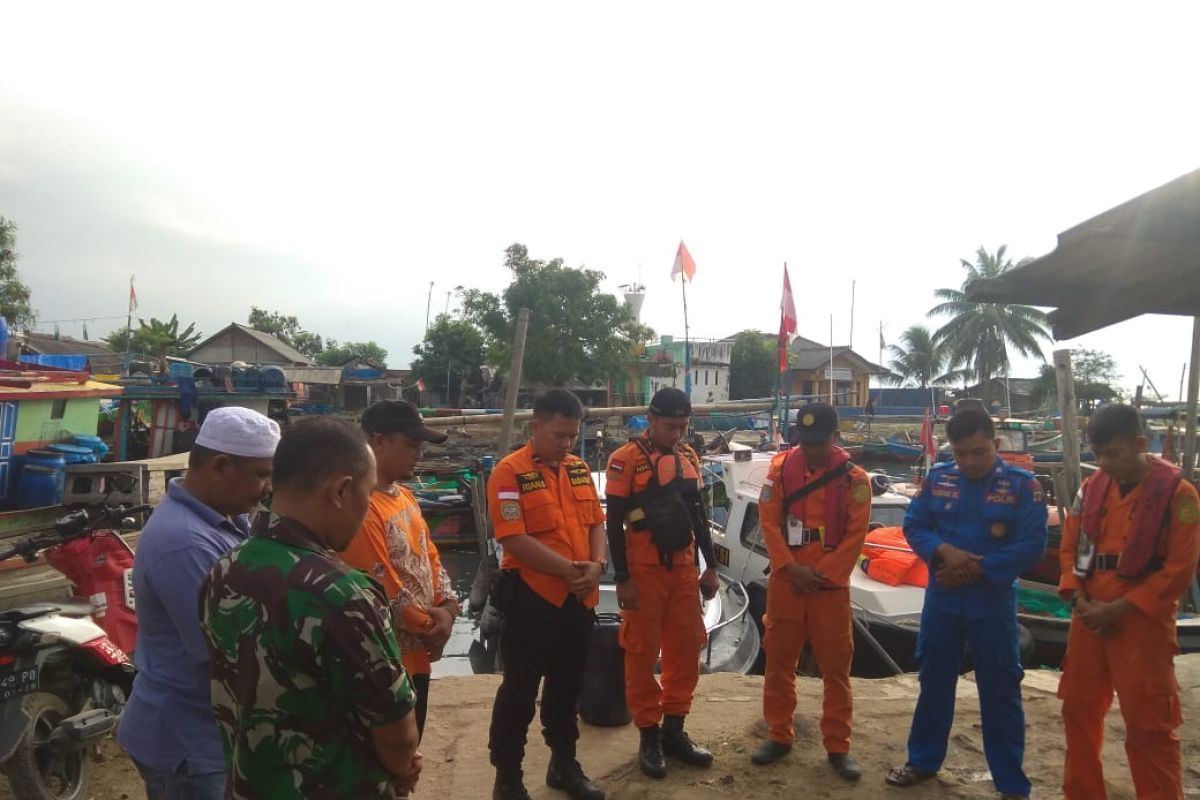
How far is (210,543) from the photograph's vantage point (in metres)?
1.97

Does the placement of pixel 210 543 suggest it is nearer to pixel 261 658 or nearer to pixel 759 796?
pixel 261 658

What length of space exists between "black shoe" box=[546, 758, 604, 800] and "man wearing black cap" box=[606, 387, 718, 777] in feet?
1.14

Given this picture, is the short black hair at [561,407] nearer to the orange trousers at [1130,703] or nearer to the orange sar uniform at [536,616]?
the orange sar uniform at [536,616]

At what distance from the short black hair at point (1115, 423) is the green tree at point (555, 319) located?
29124 millimetres

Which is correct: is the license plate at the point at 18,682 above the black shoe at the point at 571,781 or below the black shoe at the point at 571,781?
above

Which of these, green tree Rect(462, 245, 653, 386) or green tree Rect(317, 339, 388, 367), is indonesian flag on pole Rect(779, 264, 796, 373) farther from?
green tree Rect(317, 339, 388, 367)

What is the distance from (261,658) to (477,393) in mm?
40608

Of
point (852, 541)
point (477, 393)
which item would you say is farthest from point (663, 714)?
point (477, 393)

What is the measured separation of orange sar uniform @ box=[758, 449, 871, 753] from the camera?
3.64 metres

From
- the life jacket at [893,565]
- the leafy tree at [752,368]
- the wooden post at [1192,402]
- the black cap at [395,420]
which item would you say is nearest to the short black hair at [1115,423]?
the black cap at [395,420]

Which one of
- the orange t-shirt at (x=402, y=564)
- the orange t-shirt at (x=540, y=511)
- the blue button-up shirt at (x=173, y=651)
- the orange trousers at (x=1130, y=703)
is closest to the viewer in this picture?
the blue button-up shirt at (x=173, y=651)

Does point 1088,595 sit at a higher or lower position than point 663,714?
higher

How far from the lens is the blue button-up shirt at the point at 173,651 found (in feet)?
6.29

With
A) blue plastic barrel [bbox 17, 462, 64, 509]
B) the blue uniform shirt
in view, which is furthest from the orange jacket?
blue plastic barrel [bbox 17, 462, 64, 509]
